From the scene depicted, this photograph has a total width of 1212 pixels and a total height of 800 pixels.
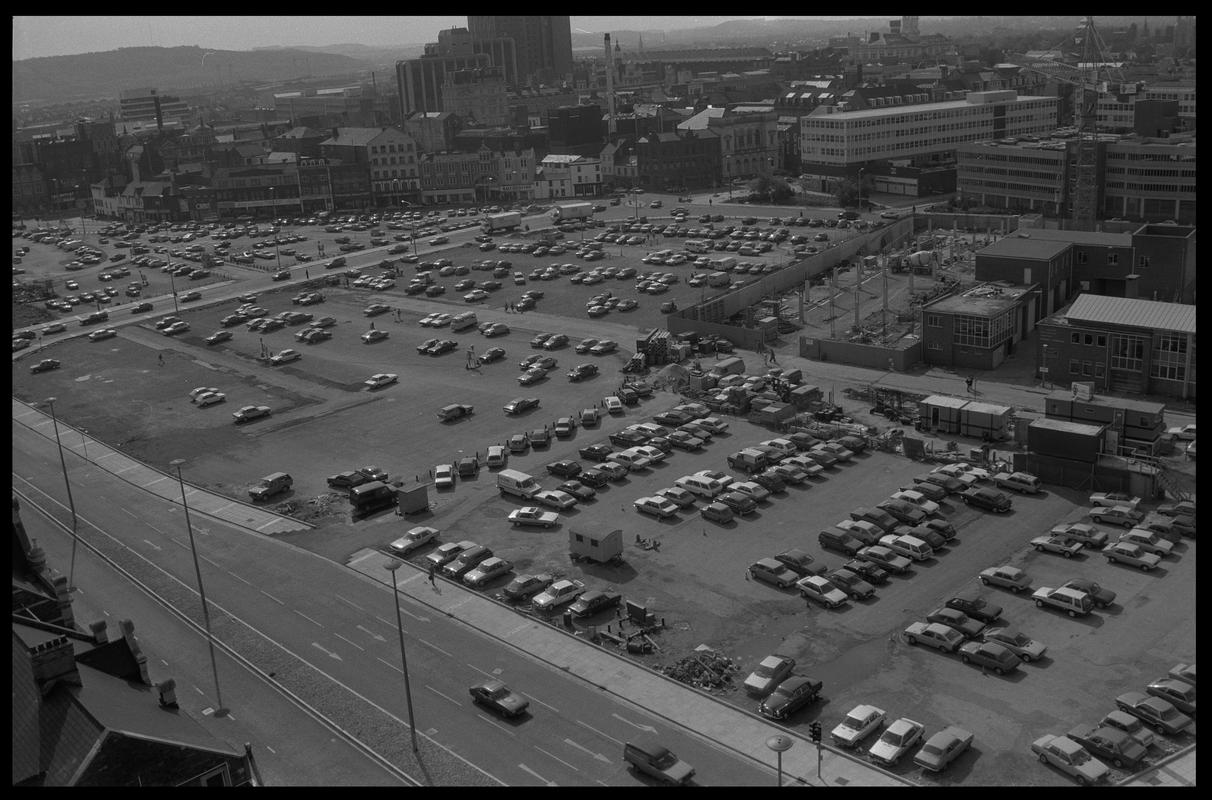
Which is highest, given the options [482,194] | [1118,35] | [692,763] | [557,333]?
[1118,35]

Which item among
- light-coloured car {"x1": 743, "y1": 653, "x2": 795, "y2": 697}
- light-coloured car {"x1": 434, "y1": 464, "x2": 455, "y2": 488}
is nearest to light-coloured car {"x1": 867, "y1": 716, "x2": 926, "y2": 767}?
light-coloured car {"x1": 743, "y1": 653, "x2": 795, "y2": 697}

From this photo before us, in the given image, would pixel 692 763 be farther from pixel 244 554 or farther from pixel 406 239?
pixel 406 239

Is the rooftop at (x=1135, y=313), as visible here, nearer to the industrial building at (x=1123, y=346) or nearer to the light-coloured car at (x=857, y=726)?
the industrial building at (x=1123, y=346)

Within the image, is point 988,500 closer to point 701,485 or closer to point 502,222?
point 701,485

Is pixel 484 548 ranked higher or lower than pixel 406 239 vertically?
lower

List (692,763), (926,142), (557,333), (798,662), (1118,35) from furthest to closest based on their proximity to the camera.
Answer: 1. (1118,35)
2. (926,142)
3. (557,333)
4. (798,662)
5. (692,763)

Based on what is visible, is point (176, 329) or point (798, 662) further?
point (176, 329)

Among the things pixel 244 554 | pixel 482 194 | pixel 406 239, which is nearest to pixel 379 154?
pixel 482 194

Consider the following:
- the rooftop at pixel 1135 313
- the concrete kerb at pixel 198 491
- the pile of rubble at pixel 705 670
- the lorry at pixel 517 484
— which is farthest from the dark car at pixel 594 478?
the rooftop at pixel 1135 313

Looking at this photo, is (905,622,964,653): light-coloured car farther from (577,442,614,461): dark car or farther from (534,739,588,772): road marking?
(577,442,614,461): dark car
